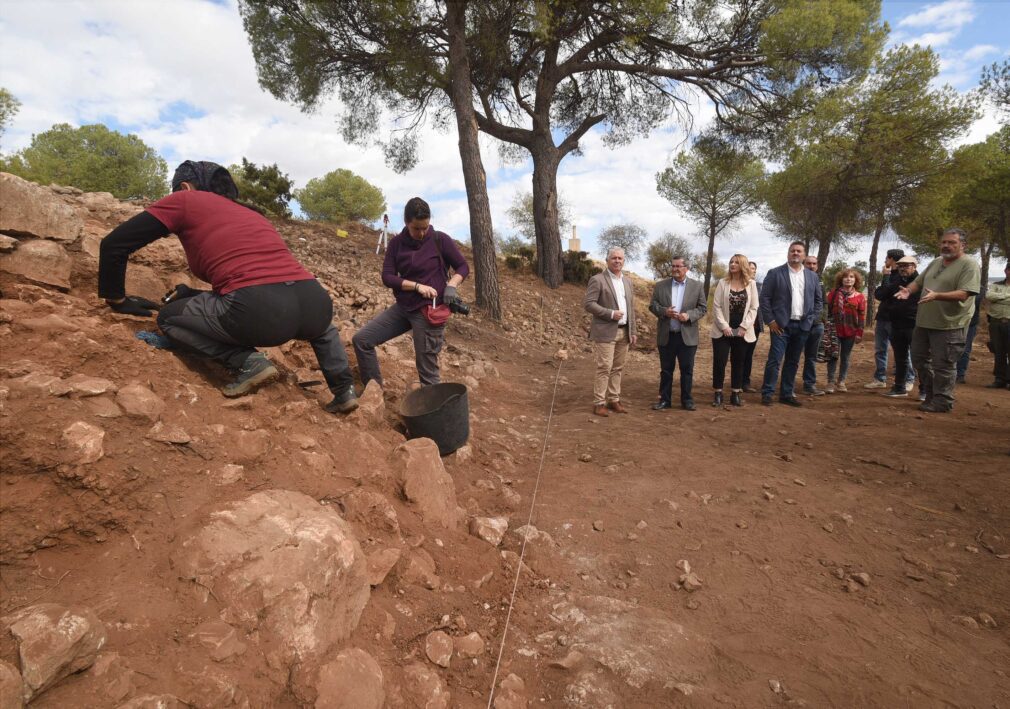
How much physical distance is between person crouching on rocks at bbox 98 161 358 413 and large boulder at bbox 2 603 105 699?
4.54 feet

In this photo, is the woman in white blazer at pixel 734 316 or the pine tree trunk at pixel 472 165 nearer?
the woman in white blazer at pixel 734 316

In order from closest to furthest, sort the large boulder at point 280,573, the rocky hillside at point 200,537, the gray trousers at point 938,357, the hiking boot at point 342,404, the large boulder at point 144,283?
the rocky hillside at point 200,537 < the large boulder at point 280,573 < the hiking boot at point 342,404 < the large boulder at point 144,283 < the gray trousers at point 938,357

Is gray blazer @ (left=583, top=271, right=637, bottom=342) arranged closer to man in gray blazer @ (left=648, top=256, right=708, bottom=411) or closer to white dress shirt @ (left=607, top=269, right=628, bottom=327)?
white dress shirt @ (left=607, top=269, right=628, bottom=327)

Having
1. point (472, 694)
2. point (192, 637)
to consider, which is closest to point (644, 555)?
point (472, 694)

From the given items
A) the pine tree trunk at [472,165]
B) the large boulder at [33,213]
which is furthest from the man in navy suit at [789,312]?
the large boulder at [33,213]

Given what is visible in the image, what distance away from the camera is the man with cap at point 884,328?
580 centimetres

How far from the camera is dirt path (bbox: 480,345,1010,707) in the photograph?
1763 mm

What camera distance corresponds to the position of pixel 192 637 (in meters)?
1.42

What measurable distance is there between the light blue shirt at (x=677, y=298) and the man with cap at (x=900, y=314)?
247 cm

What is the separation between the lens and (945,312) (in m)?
4.75

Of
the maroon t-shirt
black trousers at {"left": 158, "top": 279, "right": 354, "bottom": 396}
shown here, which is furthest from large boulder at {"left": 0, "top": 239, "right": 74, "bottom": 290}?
the maroon t-shirt

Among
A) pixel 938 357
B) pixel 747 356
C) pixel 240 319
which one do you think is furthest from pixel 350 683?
pixel 938 357

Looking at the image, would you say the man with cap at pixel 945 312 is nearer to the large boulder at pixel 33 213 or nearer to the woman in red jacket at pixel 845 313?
the woman in red jacket at pixel 845 313

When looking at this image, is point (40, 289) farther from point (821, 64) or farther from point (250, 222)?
point (821, 64)
